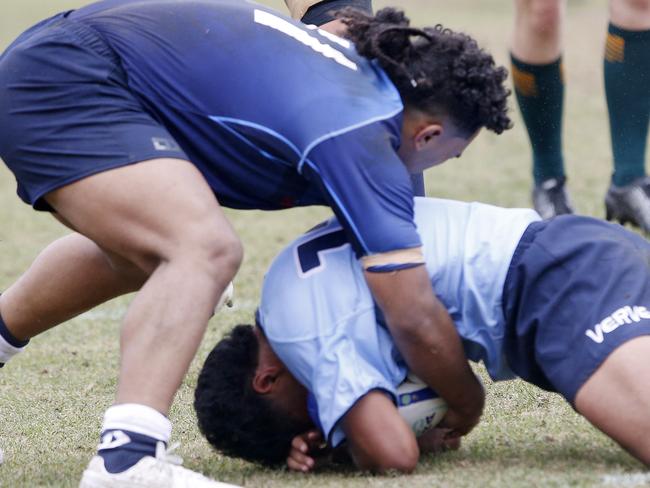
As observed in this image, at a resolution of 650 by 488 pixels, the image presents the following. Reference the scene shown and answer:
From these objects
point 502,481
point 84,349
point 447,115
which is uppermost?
point 447,115

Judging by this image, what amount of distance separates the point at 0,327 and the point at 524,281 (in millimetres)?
1322

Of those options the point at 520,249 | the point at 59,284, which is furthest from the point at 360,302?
the point at 59,284

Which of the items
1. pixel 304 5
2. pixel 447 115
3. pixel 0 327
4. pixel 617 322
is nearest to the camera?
pixel 617 322

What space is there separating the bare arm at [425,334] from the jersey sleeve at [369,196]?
41 millimetres

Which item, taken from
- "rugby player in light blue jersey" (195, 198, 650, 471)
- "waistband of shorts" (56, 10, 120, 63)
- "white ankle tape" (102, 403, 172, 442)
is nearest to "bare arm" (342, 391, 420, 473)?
"rugby player in light blue jersey" (195, 198, 650, 471)

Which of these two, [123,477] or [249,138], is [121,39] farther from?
[123,477]

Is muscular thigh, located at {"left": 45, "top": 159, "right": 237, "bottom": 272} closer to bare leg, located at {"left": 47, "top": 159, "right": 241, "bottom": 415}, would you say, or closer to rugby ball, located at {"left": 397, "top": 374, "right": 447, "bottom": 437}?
bare leg, located at {"left": 47, "top": 159, "right": 241, "bottom": 415}

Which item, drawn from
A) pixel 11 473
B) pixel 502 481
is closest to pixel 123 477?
pixel 11 473

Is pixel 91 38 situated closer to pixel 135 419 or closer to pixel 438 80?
pixel 438 80

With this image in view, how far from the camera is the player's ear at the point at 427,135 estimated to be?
290cm

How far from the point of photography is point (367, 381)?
8.90 ft

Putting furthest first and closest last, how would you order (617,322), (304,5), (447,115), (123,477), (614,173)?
(614,173), (304,5), (447,115), (617,322), (123,477)

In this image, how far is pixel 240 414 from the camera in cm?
282

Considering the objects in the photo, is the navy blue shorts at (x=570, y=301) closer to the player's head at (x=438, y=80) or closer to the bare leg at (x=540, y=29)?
the player's head at (x=438, y=80)
